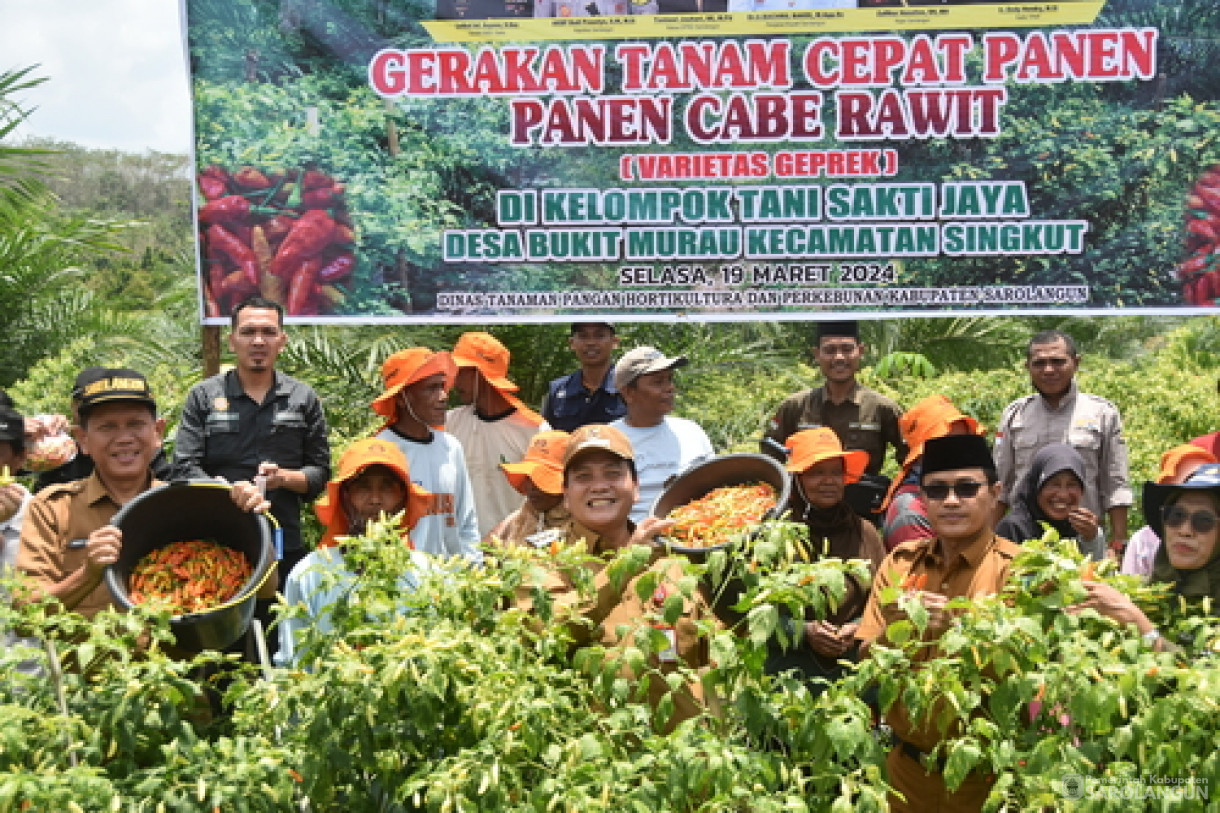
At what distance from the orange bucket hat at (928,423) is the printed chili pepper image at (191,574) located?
2.54 metres

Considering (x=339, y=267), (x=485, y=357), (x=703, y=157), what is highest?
(x=703, y=157)

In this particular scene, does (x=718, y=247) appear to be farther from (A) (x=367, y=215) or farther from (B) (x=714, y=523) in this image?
(B) (x=714, y=523)

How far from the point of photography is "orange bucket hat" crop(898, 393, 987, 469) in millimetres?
5113

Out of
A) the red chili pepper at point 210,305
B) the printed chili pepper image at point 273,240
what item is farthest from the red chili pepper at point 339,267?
the red chili pepper at point 210,305

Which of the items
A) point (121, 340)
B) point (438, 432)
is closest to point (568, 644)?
point (438, 432)

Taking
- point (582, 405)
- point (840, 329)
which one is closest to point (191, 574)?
point (582, 405)

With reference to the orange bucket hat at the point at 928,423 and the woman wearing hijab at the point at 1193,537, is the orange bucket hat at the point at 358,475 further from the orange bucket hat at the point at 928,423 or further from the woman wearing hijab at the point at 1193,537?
the woman wearing hijab at the point at 1193,537

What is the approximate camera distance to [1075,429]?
17.8 feet

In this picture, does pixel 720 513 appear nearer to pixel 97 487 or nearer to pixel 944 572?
pixel 944 572

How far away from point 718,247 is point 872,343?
5.71m

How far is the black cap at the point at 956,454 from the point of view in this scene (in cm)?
360

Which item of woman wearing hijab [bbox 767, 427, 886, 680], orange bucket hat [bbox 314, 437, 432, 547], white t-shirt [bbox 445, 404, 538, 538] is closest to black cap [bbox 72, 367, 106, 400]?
orange bucket hat [bbox 314, 437, 432, 547]

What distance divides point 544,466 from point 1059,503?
187cm

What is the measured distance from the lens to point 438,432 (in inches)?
209
